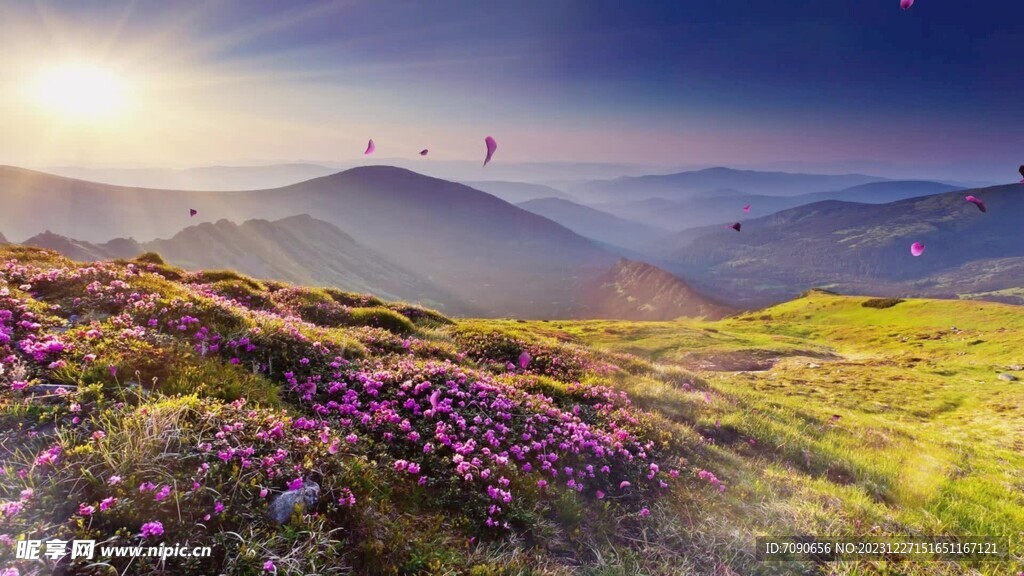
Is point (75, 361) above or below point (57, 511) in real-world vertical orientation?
above

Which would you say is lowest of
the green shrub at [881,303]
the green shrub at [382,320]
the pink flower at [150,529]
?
the green shrub at [881,303]

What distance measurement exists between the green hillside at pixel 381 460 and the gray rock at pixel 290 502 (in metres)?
0.02

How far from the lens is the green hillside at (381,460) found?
405 centimetres

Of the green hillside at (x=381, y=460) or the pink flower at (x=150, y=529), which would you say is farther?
the green hillside at (x=381, y=460)

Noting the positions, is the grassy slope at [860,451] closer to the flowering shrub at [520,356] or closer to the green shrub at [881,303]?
the flowering shrub at [520,356]

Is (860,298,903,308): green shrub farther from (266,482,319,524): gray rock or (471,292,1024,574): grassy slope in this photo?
(266,482,319,524): gray rock

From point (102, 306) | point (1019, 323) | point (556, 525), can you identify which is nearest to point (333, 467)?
point (556, 525)

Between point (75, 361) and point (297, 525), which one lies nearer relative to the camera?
point (297, 525)

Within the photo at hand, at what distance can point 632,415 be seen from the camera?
9844mm

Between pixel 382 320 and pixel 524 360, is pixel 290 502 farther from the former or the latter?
pixel 382 320

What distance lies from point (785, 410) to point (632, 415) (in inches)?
378

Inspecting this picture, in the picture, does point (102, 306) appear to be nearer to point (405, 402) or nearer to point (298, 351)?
point (298, 351)

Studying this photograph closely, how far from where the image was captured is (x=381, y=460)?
20.3 feet

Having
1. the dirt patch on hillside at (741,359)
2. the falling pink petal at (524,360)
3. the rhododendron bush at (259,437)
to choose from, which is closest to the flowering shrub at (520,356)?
the falling pink petal at (524,360)
